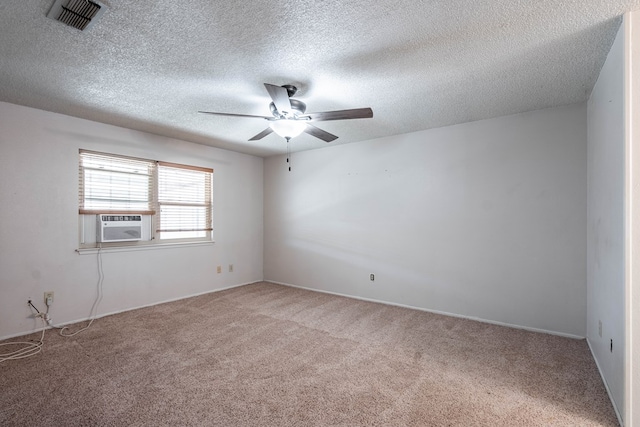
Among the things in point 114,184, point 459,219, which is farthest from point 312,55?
point 114,184

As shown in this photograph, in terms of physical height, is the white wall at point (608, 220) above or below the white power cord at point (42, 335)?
above

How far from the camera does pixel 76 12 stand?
5.79 feet

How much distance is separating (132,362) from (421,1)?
3.33 m

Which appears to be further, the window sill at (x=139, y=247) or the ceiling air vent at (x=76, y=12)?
the window sill at (x=139, y=247)

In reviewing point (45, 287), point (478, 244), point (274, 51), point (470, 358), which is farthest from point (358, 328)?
point (45, 287)

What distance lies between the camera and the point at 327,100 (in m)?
3.08

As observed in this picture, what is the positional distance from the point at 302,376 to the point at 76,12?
2.78 m

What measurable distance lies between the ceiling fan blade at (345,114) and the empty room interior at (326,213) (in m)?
0.16

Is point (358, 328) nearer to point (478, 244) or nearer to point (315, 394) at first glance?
point (315, 394)

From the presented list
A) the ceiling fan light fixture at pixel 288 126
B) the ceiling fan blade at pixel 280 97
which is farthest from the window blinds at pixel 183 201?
the ceiling fan blade at pixel 280 97

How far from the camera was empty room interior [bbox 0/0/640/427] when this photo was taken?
1.89 metres

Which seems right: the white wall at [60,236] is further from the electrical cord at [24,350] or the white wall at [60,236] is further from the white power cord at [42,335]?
the electrical cord at [24,350]

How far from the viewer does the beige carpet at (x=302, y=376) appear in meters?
1.92

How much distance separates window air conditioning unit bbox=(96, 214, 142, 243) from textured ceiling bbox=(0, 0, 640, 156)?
49.7 inches
